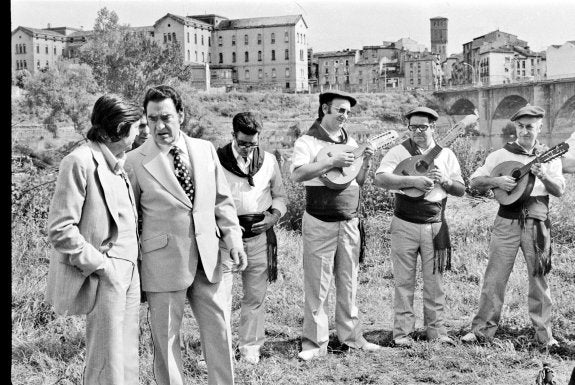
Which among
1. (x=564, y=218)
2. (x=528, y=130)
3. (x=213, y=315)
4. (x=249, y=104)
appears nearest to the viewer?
(x=213, y=315)

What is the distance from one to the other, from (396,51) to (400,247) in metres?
114

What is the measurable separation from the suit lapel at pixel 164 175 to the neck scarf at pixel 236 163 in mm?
1283

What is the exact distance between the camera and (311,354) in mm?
5320

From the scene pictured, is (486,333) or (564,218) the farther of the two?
(564,218)

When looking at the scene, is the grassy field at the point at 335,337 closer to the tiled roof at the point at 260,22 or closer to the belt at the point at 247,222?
the belt at the point at 247,222

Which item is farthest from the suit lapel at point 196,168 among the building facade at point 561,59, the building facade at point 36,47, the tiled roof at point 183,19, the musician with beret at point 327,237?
the tiled roof at point 183,19

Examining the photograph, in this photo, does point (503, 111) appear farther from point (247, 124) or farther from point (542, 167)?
point (247, 124)

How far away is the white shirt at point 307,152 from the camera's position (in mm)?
5422

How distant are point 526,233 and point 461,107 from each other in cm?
7250

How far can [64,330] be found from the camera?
5738mm

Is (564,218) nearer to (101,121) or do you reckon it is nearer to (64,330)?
(64,330)

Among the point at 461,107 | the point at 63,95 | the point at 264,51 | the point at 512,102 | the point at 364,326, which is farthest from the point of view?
the point at 264,51

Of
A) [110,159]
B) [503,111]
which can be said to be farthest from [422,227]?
[503,111]

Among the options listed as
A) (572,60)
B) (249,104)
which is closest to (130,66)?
(249,104)
